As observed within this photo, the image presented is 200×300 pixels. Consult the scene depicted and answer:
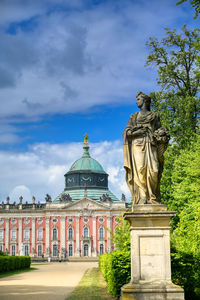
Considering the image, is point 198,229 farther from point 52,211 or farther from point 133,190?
point 52,211

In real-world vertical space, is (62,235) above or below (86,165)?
below

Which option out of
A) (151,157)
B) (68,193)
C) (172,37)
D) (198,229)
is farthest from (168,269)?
(68,193)

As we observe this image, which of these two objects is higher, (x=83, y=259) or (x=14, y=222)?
(x=14, y=222)

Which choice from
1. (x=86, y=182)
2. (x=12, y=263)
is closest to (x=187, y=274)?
(x=12, y=263)

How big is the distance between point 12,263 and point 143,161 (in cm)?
3180

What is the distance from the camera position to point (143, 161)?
8.85 m

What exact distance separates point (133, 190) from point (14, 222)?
284 feet

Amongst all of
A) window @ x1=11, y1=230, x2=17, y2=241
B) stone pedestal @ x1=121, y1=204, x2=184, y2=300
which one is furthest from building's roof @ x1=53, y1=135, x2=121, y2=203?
stone pedestal @ x1=121, y1=204, x2=184, y2=300

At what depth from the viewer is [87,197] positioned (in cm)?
9300

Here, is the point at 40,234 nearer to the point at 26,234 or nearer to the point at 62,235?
the point at 26,234

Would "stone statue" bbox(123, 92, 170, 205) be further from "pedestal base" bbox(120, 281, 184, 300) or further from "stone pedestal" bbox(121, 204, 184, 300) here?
"pedestal base" bbox(120, 281, 184, 300)

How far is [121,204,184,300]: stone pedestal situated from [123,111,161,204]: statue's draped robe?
1.18 feet

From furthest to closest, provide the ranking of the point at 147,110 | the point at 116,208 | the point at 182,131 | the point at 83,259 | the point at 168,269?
the point at 116,208 < the point at 83,259 < the point at 182,131 < the point at 147,110 < the point at 168,269

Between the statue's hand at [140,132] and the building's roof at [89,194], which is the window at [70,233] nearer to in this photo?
the building's roof at [89,194]
